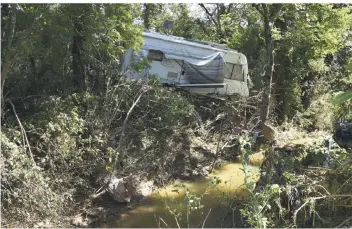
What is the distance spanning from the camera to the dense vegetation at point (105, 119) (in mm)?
6879

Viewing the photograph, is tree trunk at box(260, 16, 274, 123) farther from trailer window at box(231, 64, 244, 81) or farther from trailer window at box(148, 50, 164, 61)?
trailer window at box(148, 50, 164, 61)

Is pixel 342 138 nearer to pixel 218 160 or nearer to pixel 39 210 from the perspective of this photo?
pixel 218 160

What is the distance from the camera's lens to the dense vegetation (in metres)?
6.88

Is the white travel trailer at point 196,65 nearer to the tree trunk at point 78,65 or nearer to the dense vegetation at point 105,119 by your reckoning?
the dense vegetation at point 105,119

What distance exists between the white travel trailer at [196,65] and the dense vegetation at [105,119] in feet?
3.21

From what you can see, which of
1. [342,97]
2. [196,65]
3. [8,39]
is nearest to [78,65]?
[8,39]

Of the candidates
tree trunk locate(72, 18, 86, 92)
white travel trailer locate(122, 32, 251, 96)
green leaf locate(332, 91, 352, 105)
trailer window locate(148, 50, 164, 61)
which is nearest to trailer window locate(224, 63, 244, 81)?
white travel trailer locate(122, 32, 251, 96)

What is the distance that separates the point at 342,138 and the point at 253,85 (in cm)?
618

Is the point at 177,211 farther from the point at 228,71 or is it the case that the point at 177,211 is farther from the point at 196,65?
the point at 228,71

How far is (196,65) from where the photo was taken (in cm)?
1365

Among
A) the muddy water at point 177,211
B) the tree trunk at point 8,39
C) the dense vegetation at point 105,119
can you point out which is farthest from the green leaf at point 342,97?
the tree trunk at point 8,39

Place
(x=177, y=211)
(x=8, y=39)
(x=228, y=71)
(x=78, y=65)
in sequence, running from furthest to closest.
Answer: (x=228, y=71) < (x=78, y=65) < (x=177, y=211) < (x=8, y=39)

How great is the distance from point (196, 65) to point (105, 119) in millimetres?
5118

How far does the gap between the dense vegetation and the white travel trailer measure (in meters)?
0.98
